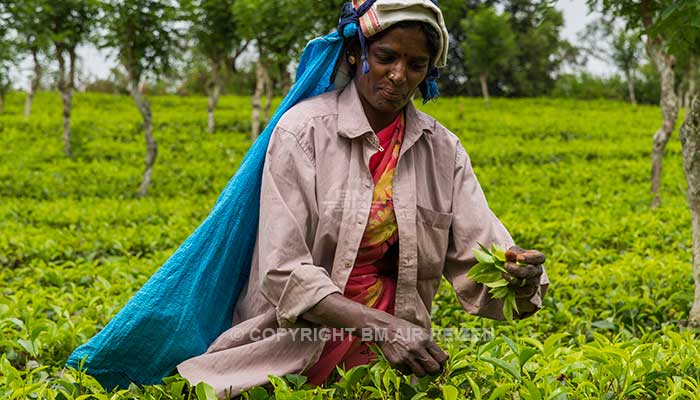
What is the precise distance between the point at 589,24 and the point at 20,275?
127 ft

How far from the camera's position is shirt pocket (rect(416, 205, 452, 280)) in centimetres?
210

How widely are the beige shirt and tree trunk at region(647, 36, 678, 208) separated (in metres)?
6.13

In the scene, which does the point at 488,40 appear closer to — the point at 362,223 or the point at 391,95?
the point at 391,95

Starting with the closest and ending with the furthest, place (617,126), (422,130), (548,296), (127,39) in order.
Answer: (422,130) → (548,296) → (127,39) → (617,126)

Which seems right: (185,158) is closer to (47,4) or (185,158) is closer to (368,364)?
(47,4)

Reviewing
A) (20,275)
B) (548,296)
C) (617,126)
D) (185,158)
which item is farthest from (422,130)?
(617,126)

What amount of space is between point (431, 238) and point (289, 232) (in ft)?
1.42

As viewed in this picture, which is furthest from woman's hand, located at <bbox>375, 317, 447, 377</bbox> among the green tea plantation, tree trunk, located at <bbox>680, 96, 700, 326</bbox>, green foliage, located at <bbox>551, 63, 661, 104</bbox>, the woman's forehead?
green foliage, located at <bbox>551, 63, 661, 104</bbox>

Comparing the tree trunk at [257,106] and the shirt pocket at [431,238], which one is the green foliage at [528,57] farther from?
the shirt pocket at [431,238]

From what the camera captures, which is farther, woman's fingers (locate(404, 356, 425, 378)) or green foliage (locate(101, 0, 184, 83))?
green foliage (locate(101, 0, 184, 83))

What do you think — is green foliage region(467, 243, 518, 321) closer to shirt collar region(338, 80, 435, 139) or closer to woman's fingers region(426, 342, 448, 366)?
woman's fingers region(426, 342, 448, 366)

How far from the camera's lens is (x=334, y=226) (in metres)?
2.00

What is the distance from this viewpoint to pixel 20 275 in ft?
16.7

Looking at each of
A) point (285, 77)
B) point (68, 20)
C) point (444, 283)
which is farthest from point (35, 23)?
point (444, 283)
